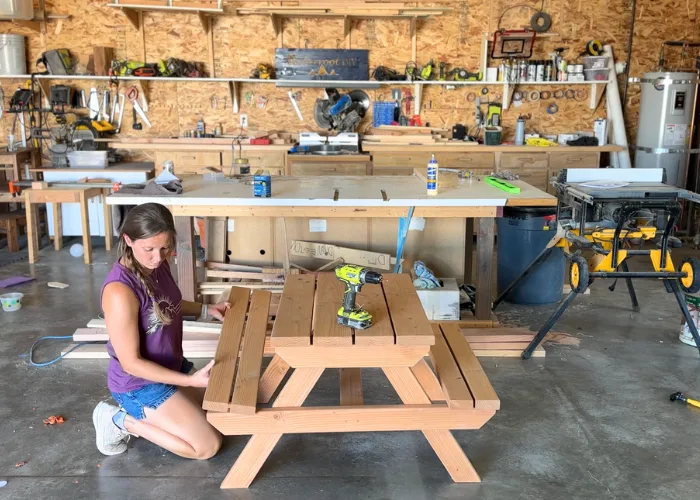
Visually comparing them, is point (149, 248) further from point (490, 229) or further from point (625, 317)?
point (625, 317)

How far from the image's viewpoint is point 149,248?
245 cm

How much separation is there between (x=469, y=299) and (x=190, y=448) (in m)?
2.20

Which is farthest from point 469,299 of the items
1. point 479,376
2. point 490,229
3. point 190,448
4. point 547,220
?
point 190,448

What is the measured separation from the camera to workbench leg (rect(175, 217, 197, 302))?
13.1ft

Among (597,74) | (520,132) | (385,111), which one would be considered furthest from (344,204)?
(597,74)

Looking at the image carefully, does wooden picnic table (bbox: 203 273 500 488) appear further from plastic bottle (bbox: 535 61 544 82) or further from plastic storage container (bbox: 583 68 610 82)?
plastic storage container (bbox: 583 68 610 82)

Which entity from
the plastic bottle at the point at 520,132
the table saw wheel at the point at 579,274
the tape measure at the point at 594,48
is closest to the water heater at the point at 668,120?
the tape measure at the point at 594,48

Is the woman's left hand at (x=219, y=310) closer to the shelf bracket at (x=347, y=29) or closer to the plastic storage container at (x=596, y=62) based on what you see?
the shelf bracket at (x=347, y=29)

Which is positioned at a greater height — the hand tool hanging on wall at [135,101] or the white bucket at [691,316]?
the hand tool hanging on wall at [135,101]

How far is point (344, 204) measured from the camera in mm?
3787

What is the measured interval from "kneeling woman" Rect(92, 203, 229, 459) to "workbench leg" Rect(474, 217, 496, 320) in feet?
6.29

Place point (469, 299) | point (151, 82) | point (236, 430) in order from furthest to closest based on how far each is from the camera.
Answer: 1. point (151, 82)
2. point (469, 299)
3. point (236, 430)

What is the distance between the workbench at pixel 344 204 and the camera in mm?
3795

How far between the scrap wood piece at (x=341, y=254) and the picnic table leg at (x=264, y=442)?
1875mm
